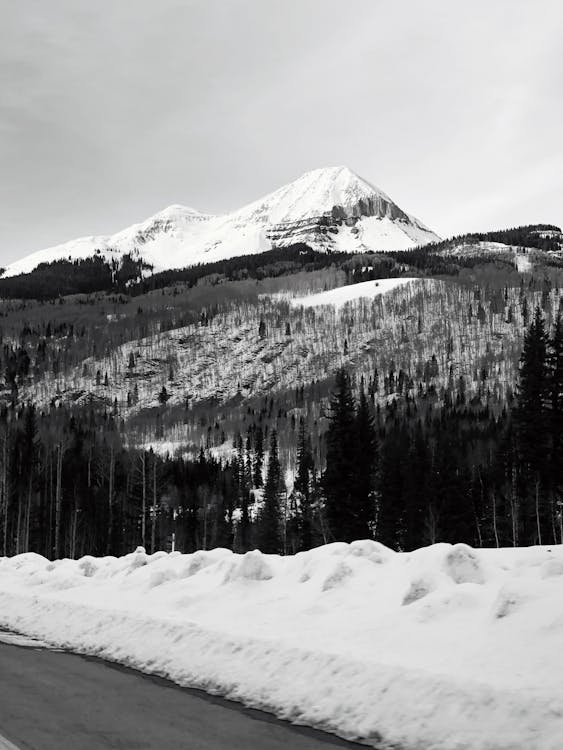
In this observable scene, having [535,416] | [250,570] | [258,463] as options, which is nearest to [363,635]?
[250,570]

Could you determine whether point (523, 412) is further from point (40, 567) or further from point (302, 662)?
point (302, 662)

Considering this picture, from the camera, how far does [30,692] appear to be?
8.94 meters

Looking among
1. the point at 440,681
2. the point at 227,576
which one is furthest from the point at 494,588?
the point at 227,576

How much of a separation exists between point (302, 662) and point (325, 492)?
38999mm

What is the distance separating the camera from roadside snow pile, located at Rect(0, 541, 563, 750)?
6738 mm

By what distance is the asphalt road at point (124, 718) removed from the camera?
680cm

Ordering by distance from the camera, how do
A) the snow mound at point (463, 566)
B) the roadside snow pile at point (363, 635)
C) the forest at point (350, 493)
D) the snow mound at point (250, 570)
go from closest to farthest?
the roadside snow pile at point (363, 635) → the snow mound at point (463, 566) → the snow mound at point (250, 570) → the forest at point (350, 493)

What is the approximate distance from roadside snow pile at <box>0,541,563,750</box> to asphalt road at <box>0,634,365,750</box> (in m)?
0.43

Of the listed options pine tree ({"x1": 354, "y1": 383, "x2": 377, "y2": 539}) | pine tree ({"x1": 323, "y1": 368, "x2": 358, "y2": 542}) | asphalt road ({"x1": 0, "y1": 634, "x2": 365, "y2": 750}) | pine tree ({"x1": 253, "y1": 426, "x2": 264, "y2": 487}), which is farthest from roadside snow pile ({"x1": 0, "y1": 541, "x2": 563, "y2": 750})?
pine tree ({"x1": 253, "y1": 426, "x2": 264, "y2": 487})

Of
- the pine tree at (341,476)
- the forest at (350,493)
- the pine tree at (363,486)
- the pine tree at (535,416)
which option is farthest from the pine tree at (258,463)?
the pine tree at (341,476)

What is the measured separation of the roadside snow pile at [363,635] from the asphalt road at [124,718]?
43cm

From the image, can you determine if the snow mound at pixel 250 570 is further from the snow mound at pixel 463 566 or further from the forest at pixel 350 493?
the forest at pixel 350 493

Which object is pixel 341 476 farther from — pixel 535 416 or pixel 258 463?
pixel 258 463

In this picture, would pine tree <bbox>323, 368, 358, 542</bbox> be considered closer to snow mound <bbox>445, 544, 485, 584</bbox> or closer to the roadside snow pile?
the roadside snow pile
